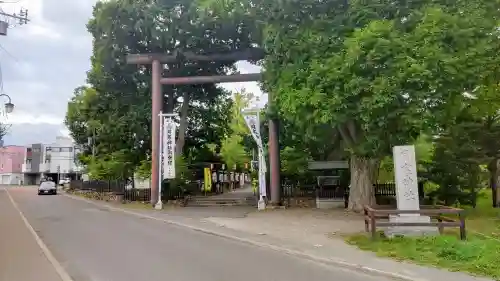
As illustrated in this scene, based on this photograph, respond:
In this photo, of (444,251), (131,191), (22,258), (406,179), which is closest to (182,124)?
(131,191)

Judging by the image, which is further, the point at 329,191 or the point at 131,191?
the point at 131,191

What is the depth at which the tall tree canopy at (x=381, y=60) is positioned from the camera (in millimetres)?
13625

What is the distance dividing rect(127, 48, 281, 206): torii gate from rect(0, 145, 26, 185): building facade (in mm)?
74726

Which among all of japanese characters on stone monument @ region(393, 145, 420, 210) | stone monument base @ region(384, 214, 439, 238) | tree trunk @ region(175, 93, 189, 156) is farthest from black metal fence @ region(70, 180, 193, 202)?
stone monument base @ region(384, 214, 439, 238)

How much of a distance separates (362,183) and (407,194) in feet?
27.1

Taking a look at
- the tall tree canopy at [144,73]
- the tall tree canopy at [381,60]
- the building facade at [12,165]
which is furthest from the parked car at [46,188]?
the building facade at [12,165]

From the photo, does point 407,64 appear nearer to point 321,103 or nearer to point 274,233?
point 321,103

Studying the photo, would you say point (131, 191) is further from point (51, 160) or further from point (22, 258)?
point (51, 160)

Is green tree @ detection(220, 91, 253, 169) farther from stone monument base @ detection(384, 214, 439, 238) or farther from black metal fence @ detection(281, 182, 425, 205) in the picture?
stone monument base @ detection(384, 214, 439, 238)

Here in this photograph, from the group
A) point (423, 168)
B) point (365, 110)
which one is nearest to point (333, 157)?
point (423, 168)

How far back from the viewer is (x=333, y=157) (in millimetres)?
29000

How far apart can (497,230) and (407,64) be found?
550 cm

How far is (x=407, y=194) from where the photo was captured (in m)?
12.1

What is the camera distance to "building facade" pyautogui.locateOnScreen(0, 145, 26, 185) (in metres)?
89.0
